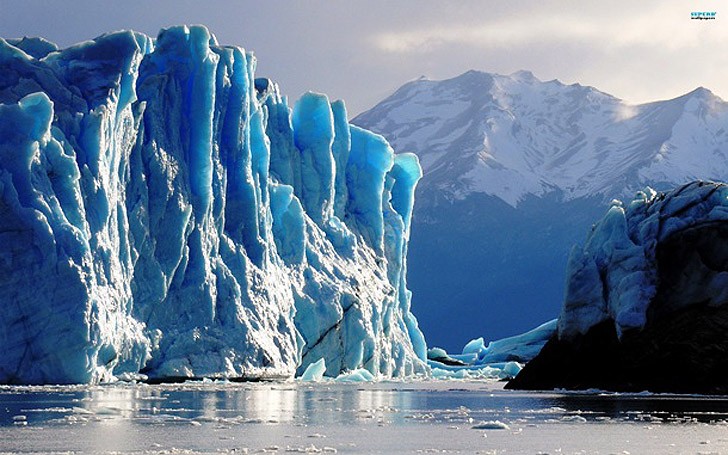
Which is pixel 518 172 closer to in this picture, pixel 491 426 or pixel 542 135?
pixel 542 135

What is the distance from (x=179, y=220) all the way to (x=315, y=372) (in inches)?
292

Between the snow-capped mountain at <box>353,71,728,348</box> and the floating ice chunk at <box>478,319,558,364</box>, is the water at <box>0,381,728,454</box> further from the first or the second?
the snow-capped mountain at <box>353,71,728,348</box>

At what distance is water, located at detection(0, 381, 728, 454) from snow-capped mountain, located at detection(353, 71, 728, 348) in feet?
257

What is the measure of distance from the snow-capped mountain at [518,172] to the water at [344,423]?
257ft

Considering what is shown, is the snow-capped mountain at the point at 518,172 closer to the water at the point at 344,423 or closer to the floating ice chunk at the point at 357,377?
the floating ice chunk at the point at 357,377

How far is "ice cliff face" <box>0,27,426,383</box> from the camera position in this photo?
27.4m

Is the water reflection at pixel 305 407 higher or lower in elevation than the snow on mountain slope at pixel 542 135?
lower

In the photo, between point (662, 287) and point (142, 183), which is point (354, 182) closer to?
point (142, 183)

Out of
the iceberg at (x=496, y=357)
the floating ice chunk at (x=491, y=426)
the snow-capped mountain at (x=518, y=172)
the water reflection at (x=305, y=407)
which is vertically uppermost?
the snow-capped mountain at (x=518, y=172)

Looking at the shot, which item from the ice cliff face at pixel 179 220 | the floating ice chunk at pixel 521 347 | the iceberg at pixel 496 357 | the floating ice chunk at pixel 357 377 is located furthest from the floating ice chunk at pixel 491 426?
the floating ice chunk at pixel 521 347

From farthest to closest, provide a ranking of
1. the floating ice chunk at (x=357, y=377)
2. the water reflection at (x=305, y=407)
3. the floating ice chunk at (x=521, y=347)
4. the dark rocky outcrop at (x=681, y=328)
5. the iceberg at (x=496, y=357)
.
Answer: the floating ice chunk at (x=521, y=347), the iceberg at (x=496, y=357), the floating ice chunk at (x=357, y=377), the dark rocky outcrop at (x=681, y=328), the water reflection at (x=305, y=407)

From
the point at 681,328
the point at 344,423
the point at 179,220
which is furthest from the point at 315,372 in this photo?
the point at 344,423

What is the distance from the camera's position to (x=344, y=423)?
18.1 m

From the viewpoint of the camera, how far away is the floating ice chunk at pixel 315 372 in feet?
124
